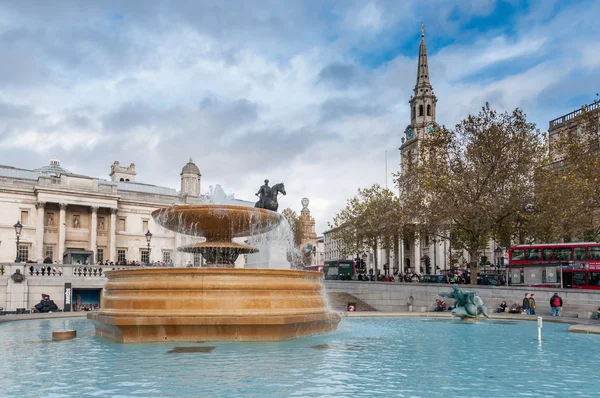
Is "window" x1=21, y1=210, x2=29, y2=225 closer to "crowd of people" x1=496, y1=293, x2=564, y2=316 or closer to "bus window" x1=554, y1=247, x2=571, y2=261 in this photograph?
"crowd of people" x1=496, y1=293, x2=564, y2=316

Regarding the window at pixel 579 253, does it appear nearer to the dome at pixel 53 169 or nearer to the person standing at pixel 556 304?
the person standing at pixel 556 304

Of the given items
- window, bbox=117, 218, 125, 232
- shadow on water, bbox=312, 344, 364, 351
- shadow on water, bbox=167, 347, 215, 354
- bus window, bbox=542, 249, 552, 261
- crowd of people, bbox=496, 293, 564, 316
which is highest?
window, bbox=117, 218, 125, 232

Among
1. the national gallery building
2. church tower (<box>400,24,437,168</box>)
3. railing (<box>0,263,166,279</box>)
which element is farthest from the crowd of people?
church tower (<box>400,24,437,168</box>)

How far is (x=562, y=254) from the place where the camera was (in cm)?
3341

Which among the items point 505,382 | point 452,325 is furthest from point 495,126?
point 505,382

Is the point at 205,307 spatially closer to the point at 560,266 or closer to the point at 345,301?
the point at 345,301

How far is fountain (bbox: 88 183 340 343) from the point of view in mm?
11734

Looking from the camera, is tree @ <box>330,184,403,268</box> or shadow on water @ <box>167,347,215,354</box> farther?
tree @ <box>330,184,403,268</box>

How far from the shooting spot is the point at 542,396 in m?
6.95

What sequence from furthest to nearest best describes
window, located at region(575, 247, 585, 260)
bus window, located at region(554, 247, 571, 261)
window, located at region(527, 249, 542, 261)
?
window, located at region(527, 249, 542, 261), bus window, located at region(554, 247, 571, 261), window, located at region(575, 247, 585, 260)

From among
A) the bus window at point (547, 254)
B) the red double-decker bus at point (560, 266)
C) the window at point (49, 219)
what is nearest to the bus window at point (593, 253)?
the red double-decker bus at point (560, 266)

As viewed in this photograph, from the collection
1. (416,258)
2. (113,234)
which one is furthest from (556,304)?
(416,258)

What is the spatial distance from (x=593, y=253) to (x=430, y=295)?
936cm

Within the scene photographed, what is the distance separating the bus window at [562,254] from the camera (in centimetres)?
3306
